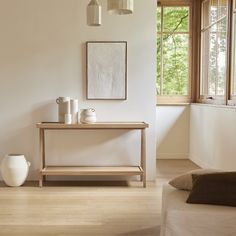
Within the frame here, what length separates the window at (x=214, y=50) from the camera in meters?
4.95

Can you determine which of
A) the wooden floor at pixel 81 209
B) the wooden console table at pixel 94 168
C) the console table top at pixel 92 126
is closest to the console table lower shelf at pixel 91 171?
the wooden console table at pixel 94 168

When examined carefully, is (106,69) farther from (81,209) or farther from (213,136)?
(81,209)

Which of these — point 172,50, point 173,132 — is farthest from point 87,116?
point 172,50

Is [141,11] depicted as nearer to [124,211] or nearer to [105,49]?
[105,49]

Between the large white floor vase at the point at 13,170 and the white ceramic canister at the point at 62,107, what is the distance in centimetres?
66

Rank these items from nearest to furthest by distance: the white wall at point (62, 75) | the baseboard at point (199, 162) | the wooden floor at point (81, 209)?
the wooden floor at point (81, 209), the white wall at point (62, 75), the baseboard at point (199, 162)

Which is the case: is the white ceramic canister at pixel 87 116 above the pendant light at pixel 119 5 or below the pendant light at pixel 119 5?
below

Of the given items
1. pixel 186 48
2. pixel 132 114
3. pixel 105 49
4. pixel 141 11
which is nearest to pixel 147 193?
pixel 132 114

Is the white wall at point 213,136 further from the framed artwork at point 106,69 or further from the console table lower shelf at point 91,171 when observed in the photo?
the framed artwork at point 106,69

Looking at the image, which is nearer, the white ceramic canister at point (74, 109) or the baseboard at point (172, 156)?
the white ceramic canister at point (74, 109)

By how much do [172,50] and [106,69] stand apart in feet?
6.78

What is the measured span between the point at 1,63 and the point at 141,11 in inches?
73.5

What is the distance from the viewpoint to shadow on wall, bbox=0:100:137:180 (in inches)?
187

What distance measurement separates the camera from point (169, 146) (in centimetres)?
643
